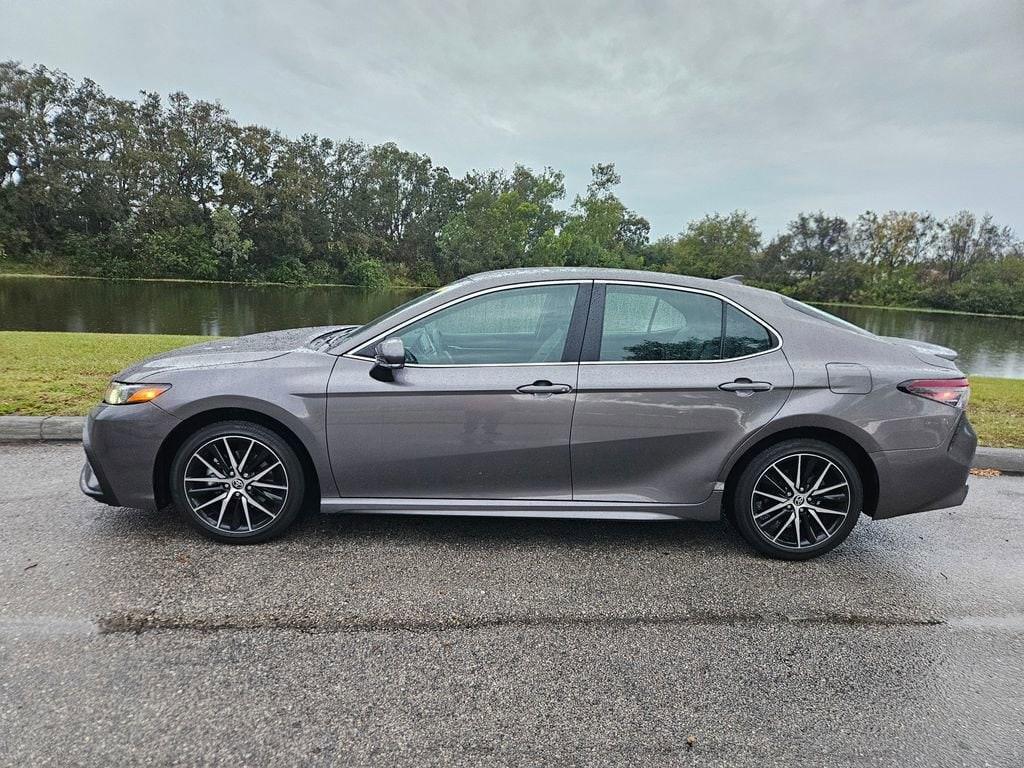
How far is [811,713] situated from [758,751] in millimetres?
329

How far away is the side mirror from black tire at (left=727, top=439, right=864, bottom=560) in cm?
197

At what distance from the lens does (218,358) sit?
3.32 metres

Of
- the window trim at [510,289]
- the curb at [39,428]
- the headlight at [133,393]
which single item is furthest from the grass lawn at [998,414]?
the curb at [39,428]

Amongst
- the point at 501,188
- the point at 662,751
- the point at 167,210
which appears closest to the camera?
the point at 662,751

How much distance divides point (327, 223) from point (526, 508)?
67.8 m

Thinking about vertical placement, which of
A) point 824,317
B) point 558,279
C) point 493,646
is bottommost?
point 493,646

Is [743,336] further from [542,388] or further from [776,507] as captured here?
[542,388]

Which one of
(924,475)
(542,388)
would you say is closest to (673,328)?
(542,388)

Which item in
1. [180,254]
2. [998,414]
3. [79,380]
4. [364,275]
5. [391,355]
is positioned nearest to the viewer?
→ [391,355]

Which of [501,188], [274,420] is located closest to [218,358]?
[274,420]

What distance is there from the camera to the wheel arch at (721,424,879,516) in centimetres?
320

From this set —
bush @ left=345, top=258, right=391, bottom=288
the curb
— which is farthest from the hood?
bush @ left=345, top=258, right=391, bottom=288

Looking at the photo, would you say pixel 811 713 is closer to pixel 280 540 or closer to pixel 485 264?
pixel 280 540

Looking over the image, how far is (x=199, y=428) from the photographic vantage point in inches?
125
